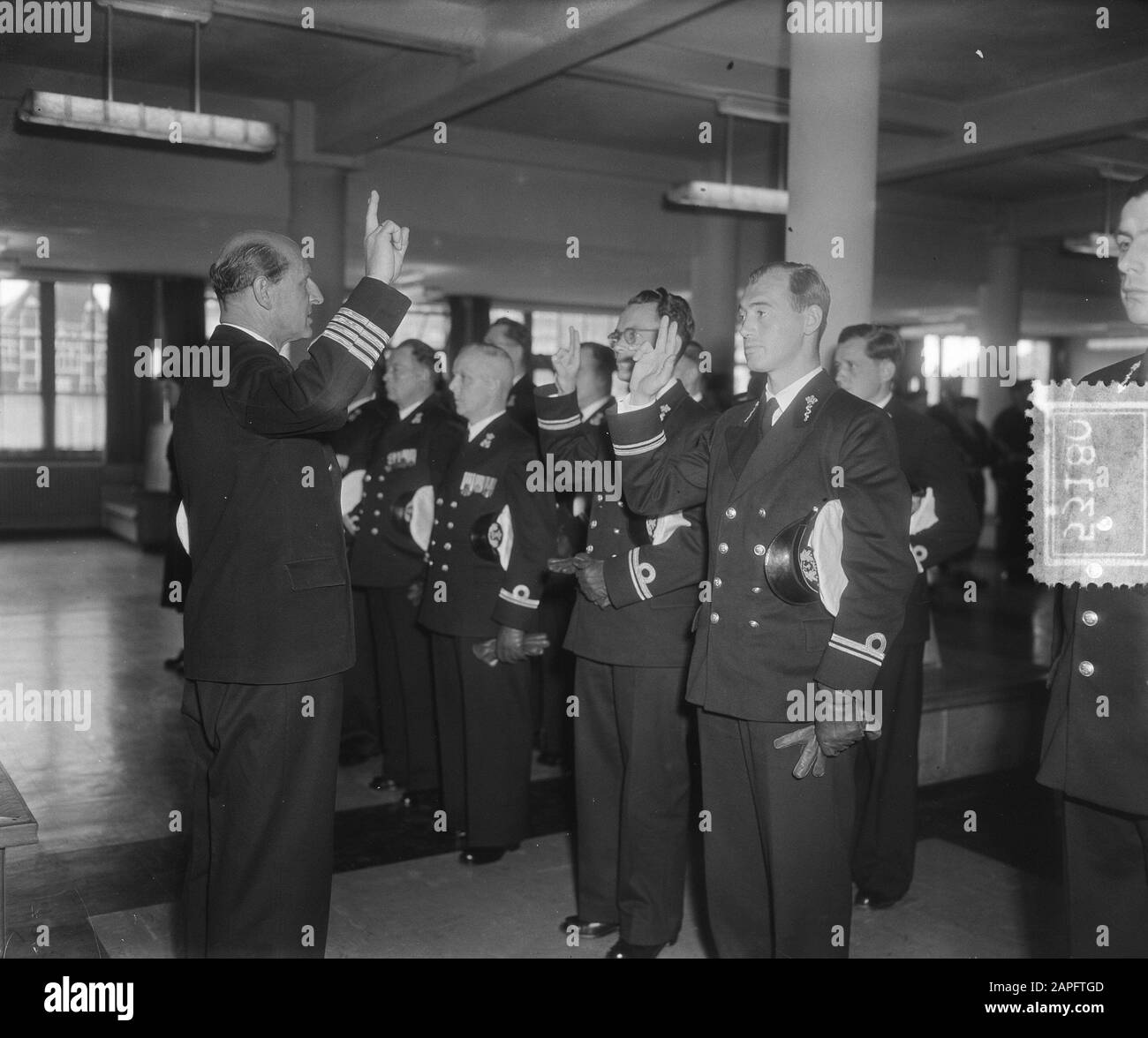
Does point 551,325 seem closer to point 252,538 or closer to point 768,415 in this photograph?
point 768,415

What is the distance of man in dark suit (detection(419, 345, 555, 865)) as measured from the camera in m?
3.47

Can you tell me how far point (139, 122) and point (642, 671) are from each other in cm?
461

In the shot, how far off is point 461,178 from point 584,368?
605cm

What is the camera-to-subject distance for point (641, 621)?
2744mm

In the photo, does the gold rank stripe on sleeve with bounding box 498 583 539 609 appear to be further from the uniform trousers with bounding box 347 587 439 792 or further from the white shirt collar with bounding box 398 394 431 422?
the white shirt collar with bounding box 398 394 431 422

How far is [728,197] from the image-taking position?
24.5ft

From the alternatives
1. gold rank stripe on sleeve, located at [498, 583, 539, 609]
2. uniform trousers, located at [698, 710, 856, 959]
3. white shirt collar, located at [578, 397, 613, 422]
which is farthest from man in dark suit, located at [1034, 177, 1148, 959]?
white shirt collar, located at [578, 397, 613, 422]

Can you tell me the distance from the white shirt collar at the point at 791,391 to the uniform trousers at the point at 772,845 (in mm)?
615

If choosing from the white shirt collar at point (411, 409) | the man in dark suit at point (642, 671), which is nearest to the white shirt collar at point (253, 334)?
the man in dark suit at point (642, 671)

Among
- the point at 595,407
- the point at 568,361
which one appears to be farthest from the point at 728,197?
the point at 568,361
